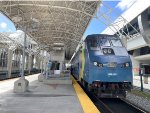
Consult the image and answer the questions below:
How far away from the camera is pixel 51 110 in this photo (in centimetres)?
869

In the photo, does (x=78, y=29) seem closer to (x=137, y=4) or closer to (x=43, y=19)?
(x=43, y=19)

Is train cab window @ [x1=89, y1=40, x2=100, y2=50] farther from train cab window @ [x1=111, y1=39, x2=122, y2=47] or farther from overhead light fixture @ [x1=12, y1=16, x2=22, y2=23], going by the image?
overhead light fixture @ [x1=12, y1=16, x2=22, y2=23]

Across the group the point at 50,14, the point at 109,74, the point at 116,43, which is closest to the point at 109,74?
the point at 109,74

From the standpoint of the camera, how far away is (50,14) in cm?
2128

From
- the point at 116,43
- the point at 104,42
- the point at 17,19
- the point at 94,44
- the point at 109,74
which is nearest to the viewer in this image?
the point at 109,74

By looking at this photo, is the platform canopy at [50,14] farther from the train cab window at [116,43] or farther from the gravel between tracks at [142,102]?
the gravel between tracks at [142,102]

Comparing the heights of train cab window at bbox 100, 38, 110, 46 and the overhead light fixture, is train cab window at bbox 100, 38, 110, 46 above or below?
below

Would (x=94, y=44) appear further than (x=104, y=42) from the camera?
No

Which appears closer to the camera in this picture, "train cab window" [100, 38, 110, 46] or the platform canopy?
"train cab window" [100, 38, 110, 46]

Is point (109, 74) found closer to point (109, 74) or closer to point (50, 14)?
point (109, 74)

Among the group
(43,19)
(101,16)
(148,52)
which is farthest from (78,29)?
(148,52)

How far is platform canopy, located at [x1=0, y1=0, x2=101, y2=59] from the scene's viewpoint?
58.6 ft

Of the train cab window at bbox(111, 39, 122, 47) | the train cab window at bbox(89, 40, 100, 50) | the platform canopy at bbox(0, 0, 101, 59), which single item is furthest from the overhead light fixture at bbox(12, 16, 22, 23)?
the train cab window at bbox(111, 39, 122, 47)

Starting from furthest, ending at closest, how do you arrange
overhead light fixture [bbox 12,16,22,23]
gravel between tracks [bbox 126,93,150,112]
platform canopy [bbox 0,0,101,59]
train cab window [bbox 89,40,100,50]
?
overhead light fixture [bbox 12,16,22,23], platform canopy [bbox 0,0,101,59], train cab window [bbox 89,40,100,50], gravel between tracks [bbox 126,93,150,112]
